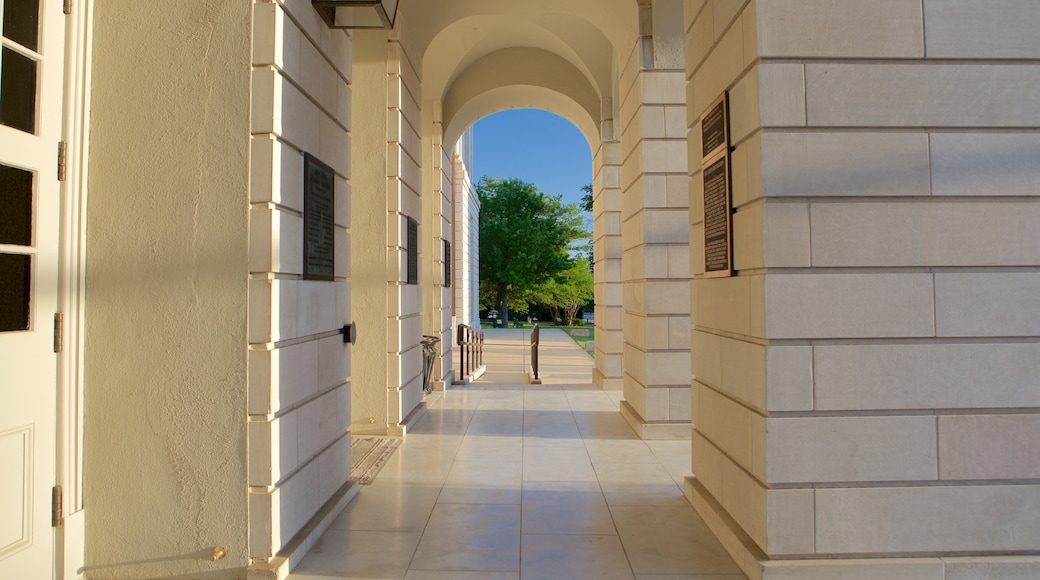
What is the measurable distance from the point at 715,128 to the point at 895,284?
1.35m

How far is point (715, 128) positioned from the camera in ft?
13.0

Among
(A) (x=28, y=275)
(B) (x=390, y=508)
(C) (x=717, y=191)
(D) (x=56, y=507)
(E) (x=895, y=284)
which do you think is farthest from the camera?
(B) (x=390, y=508)

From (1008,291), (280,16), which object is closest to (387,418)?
(280,16)

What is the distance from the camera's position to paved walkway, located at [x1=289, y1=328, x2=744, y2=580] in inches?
142

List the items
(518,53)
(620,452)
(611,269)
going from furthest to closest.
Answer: (518,53)
(611,269)
(620,452)

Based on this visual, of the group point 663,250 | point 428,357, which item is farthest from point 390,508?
point 428,357

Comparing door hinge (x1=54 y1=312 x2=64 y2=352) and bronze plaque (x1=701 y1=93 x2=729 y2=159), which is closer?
door hinge (x1=54 y1=312 x2=64 y2=352)

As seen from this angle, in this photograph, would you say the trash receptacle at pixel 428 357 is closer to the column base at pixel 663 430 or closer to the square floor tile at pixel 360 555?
the column base at pixel 663 430

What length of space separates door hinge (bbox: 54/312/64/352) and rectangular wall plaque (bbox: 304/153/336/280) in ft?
4.01

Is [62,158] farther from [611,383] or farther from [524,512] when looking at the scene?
[611,383]

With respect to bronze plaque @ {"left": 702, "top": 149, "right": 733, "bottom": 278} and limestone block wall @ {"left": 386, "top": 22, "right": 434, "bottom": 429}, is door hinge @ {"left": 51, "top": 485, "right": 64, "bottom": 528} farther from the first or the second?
limestone block wall @ {"left": 386, "top": 22, "right": 434, "bottom": 429}

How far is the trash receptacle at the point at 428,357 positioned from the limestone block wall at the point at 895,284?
6.41 m

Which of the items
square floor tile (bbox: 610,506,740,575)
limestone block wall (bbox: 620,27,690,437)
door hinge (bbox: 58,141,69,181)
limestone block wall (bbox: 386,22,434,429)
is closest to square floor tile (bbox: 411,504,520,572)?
square floor tile (bbox: 610,506,740,575)

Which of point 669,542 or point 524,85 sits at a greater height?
point 524,85
